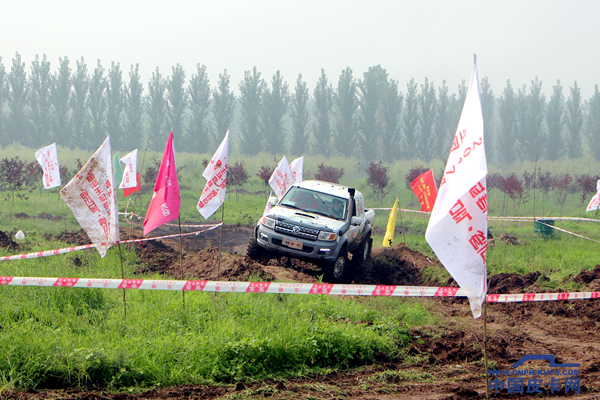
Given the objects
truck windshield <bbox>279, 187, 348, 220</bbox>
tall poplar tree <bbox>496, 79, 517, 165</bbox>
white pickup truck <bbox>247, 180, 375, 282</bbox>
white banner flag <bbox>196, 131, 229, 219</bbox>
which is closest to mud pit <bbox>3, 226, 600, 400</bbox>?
white pickup truck <bbox>247, 180, 375, 282</bbox>

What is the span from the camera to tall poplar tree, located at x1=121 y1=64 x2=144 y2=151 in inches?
2101

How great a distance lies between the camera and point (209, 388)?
439 cm

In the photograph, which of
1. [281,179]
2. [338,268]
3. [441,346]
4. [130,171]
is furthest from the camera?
[130,171]

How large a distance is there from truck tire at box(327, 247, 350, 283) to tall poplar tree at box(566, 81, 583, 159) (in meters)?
56.5

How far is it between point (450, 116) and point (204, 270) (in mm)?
57897

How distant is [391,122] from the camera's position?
55.8 meters

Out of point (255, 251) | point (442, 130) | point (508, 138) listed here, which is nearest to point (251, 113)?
point (442, 130)

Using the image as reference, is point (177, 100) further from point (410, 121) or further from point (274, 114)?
point (410, 121)

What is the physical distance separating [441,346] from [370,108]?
170 ft

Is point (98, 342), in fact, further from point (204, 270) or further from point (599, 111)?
point (599, 111)

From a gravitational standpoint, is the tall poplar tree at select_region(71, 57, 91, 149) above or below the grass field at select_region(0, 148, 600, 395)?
above

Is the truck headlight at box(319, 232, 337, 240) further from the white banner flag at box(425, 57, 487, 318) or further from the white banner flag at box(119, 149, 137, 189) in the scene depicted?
the white banner flag at box(119, 149, 137, 189)

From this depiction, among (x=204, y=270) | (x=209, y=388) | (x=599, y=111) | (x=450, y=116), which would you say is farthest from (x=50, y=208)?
(x=599, y=111)

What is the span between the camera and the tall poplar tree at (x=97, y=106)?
169 feet
